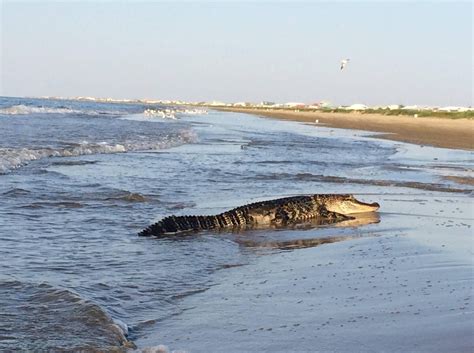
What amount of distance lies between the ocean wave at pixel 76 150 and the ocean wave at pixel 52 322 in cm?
891

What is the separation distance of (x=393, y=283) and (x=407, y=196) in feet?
23.2

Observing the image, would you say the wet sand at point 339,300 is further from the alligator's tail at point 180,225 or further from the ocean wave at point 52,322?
the alligator's tail at point 180,225

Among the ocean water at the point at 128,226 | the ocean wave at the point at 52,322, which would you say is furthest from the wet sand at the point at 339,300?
the ocean wave at the point at 52,322

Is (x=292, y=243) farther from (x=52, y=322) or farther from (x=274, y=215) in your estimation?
(x=52, y=322)

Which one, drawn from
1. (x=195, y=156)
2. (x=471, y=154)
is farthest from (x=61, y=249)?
(x=471, y=154)

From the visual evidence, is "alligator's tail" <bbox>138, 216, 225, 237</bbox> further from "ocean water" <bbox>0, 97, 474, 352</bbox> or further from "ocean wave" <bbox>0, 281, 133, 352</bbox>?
"ocean wave" <bbox>0, 281, 133, 352</bbox>

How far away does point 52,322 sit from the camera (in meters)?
4.66

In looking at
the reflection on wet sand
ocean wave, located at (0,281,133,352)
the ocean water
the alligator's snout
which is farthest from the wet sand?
the alligator's snout

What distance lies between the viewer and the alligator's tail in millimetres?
8312

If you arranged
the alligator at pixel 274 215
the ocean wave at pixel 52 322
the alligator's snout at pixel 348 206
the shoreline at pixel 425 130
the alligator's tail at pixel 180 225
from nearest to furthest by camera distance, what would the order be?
the ocean wave at pixel 52 322 < the alligator's tail at pixel 180 225 < the alligator at pixel 274 215 < the alligator's snout at pixel 348 206 < the shoreline at pixel 425 130

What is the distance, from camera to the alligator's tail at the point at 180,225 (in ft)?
27.3

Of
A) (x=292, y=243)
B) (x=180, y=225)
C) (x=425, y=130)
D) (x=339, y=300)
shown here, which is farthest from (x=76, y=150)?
(x=425, y=130)

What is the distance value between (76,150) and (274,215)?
1087 centimetres

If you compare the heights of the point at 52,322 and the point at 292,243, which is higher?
the point at 52,322
